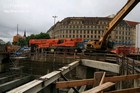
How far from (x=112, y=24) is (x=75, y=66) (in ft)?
31.8

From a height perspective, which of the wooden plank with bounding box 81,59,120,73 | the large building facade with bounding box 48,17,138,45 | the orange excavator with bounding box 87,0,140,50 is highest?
the large building facade with bounding box 48,17,138,45

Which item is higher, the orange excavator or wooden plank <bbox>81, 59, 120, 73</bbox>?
the orange excavator

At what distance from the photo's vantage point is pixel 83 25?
393 ft

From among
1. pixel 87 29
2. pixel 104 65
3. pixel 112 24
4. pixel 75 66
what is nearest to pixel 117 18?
pixel 112 24

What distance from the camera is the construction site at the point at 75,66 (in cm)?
677

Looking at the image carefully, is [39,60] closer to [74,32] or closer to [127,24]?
[74,32]

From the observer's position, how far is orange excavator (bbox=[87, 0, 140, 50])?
60.4 feet

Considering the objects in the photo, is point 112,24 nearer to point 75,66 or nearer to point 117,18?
point 117,18

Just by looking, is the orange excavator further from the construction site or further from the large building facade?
the large building facade

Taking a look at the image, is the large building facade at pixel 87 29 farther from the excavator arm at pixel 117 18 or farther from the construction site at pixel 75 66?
the excavator arm at pixel 117 18

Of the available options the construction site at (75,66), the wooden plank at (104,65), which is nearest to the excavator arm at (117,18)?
the construction site at (75,66)

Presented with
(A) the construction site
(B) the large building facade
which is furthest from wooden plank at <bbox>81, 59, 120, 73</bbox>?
(B) the large building facade

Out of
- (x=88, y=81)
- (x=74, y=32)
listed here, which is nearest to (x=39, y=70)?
(x=88, y=81)

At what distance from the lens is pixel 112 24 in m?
22.1
